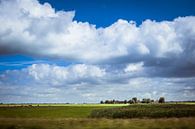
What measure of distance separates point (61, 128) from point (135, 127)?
9027 mm

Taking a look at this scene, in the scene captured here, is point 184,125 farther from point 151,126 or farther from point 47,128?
point 47,128

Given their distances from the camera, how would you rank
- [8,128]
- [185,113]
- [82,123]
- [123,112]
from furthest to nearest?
1. [123,112]
2. [185,113]
3. [82,123]
4. [8,128]

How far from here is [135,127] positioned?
36406mm

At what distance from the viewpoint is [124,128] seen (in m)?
35.6

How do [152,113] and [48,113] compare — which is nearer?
[152,113]

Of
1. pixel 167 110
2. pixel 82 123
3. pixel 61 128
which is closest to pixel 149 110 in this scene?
pixel 167 110

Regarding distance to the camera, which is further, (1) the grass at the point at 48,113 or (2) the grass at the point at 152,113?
(1) the grass at the point at 48,113

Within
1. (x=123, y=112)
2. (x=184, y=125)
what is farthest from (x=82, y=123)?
(x=123, y=112)

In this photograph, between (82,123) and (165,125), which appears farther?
(82,123)

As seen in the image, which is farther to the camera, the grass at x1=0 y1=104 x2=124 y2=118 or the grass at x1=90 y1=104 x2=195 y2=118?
the grass at x1=0 y1=104 x2=124 y2=118

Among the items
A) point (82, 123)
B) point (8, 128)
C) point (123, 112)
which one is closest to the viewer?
point (8, 128)

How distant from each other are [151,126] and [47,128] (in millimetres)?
12722

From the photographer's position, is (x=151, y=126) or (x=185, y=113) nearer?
(x=151, y=126)

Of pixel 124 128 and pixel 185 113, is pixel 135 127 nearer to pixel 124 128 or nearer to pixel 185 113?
pixel 124 128
